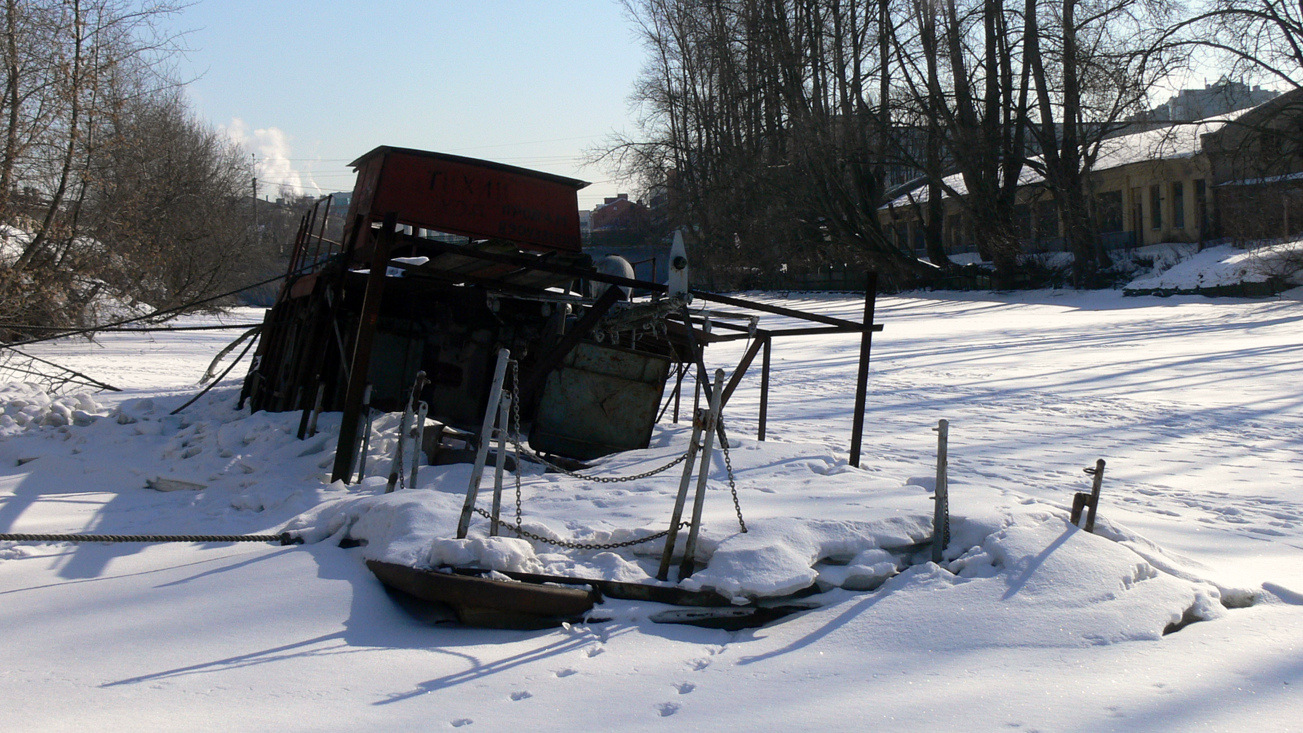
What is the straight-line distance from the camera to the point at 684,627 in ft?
16.9

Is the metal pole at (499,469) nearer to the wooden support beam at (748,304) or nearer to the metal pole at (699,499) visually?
the metal pole at (699,499)

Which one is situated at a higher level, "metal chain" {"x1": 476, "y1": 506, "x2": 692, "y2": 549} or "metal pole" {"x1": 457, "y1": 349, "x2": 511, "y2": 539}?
"metal pole" {"x1": 457, "y1": 349, "x2": 511, "y2": 539}

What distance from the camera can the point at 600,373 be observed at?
11297 millimetres

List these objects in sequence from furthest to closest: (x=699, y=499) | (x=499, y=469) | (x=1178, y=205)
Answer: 1. (x=1178, y=205)
2. (x=499, y=469)
3. (x=699, y=499)

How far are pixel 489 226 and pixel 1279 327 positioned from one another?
19.7 m

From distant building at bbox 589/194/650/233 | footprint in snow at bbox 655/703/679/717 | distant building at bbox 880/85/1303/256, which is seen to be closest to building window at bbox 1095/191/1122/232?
distant building at bbox 880/85/1303/256

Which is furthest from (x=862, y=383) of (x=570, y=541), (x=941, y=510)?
(x=570, y=541)

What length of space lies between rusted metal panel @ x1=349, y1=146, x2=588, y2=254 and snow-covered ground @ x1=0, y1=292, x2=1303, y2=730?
3269mm

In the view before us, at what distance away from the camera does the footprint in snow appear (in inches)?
159

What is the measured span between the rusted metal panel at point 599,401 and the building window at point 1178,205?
130 ft

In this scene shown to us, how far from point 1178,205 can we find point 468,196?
136 feet

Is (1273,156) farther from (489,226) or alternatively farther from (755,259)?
(489,226)

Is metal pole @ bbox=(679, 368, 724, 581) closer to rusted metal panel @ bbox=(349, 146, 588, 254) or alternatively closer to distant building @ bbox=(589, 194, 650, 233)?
rusted metal panel @ bbox=(349, 146, 588, 254)

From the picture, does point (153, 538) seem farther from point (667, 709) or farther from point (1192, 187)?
A: point (1192, 187)
